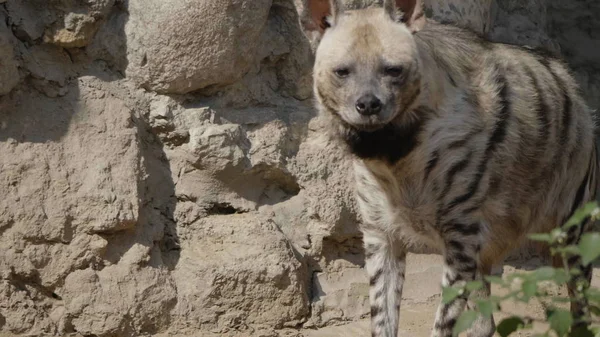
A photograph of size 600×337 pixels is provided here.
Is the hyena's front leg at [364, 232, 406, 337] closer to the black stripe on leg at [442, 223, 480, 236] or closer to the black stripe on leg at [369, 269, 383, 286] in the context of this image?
the black stripe on leg at [369, 269, 383, 286]

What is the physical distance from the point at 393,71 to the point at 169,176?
5.69 ft

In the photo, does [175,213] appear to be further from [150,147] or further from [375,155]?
[375,155]

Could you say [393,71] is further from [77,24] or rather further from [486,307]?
[486,307]

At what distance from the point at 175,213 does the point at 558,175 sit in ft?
6.60

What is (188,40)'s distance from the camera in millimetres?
5531

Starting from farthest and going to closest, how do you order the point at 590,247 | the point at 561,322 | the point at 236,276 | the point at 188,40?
1. the point at 236,276
2. the point at 188,40
3. the point at 561,322
4. the point at 590,247

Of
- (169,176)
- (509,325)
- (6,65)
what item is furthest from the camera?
(169,176)

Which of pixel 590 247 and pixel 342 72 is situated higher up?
pixel 590 247

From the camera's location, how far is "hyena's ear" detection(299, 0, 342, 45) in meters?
4.70

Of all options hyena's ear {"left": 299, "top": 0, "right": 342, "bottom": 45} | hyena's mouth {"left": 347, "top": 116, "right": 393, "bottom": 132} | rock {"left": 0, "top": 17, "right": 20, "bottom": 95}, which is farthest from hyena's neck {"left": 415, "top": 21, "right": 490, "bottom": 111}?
rock {"left": 0, "top": 17, "right": 20, "bottom": 95}

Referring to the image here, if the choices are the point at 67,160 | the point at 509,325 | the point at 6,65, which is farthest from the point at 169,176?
the point at 509,325

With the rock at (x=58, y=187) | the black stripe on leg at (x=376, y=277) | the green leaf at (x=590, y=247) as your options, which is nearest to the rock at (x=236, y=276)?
the rock at (x=58, y=187)

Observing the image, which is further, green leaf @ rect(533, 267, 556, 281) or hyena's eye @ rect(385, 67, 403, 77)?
hyena's eye @ rect(385, 67, 403, 77)

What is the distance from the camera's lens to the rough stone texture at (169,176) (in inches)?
213
